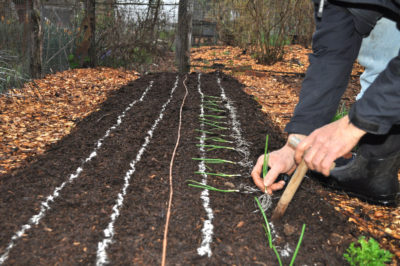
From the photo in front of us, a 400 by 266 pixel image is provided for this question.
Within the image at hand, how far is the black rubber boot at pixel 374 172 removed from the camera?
5.18 ft

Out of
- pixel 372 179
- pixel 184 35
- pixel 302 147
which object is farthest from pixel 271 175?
pixel 184 35

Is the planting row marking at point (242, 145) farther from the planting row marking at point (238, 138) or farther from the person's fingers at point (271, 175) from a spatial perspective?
the person's fingers at point (271, 175)

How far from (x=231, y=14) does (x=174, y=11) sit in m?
4.15

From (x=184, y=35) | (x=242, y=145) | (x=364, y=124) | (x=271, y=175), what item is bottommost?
(x=242, y=145)

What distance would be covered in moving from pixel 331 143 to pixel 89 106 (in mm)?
2682

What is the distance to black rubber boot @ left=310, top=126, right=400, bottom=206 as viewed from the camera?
5.18 feet

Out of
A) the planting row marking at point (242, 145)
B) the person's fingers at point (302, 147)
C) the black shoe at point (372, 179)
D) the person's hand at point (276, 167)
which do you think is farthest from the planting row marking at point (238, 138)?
the person's fingers at point (302, 147)

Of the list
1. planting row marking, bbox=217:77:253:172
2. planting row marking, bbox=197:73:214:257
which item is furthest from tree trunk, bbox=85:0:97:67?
planting row marking, bbox=197:73:214:257

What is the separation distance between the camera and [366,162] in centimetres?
165

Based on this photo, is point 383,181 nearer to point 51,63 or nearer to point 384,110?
point 384,110

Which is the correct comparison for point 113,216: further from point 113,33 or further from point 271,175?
point 113,33

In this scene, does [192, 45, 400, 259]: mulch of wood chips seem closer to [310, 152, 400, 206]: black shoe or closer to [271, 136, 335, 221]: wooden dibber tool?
[310, 152, 400, 206]: black shoe

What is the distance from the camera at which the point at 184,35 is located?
16.7 ft

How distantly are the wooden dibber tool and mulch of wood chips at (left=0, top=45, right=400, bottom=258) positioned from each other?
425mm
